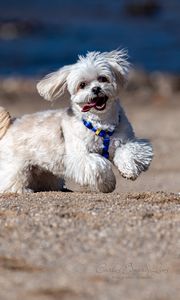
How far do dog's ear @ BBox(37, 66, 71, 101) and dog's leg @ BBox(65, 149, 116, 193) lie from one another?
640mm

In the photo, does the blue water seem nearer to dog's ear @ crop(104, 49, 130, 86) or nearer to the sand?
dog's ear @ crop(104, 49, 130, 86)

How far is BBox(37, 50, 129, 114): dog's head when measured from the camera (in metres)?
7.63

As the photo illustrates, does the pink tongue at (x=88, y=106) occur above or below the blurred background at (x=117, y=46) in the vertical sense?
below

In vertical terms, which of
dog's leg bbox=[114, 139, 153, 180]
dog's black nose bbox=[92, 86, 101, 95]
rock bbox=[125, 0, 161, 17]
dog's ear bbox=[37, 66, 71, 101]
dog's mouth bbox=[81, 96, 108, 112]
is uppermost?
rock bbox=[125, 0, 161, 17]

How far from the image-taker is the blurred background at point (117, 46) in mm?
13039

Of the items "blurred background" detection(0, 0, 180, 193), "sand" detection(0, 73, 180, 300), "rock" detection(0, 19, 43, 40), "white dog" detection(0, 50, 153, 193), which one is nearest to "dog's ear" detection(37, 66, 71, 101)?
"white dog" detection(0, 50, 153, 193)

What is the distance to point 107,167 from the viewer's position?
7.62 metres

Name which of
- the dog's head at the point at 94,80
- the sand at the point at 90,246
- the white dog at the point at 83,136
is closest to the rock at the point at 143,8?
the white dog at the point at 83,136

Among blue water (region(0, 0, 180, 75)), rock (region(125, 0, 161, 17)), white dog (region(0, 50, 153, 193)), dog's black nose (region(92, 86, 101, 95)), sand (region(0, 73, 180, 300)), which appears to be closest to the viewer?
sand (region(0, 73, 180, 300))

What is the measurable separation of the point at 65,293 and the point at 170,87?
14596 mm

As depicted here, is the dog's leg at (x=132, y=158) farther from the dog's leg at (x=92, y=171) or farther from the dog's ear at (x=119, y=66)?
the dog's ear at (x=119, y=66)

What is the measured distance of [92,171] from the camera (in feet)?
24.8

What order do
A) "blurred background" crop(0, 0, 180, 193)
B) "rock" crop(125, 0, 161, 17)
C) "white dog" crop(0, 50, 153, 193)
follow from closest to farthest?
1. "white dog" crop(0, 50, 153, 193)
2. "blurred background" crop(0, 0, 180, 193)
3. "rock" crop(125, 0, 161, 17)

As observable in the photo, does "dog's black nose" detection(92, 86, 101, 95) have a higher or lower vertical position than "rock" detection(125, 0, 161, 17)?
lower
